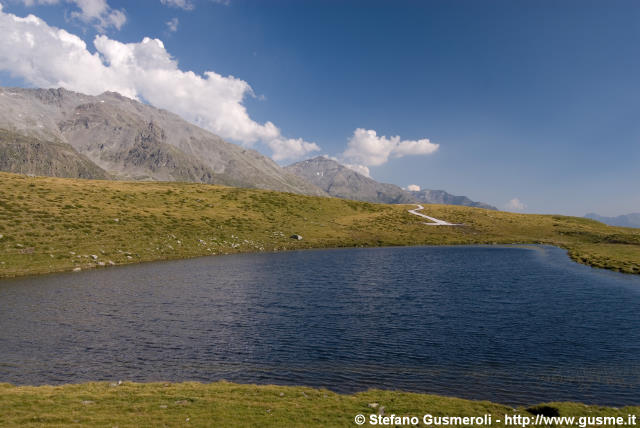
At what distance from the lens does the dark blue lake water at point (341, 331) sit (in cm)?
2205

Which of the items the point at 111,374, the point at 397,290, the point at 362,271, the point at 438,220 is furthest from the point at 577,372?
the point at 438,220

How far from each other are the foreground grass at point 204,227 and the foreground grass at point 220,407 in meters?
48.3

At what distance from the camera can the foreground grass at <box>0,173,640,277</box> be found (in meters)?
64.9

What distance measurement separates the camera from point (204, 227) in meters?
93.8

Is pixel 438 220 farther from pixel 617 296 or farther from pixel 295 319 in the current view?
pixel 295 319

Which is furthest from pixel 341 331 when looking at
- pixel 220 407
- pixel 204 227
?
pixel 204 227

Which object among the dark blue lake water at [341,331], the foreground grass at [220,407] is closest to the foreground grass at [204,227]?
the dark blue lake water at [341,331]

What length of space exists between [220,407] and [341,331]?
1485 cm

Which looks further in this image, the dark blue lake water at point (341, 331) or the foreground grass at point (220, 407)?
the dark blue lake water at point (341, 331)

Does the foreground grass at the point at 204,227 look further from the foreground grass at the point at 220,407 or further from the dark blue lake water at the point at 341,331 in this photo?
the foreground grass at the point at 220,407

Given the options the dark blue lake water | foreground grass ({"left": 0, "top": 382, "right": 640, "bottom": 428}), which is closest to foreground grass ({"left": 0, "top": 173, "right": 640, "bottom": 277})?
the dark blue lake water

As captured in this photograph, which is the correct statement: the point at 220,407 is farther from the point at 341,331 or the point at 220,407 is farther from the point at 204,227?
the point at 204,227

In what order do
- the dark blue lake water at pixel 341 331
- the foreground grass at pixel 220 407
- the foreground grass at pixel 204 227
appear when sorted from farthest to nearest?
the foreground grass at pixel 204 227
the dark blue lake water at pixel 341 331
the foreground grass at pixel 220 407

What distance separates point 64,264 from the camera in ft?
192
